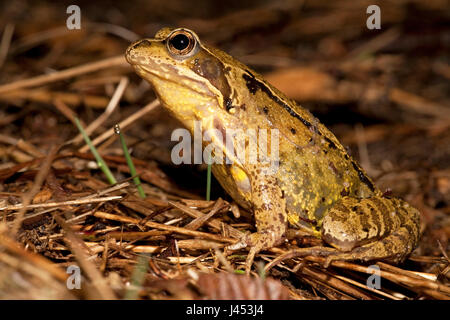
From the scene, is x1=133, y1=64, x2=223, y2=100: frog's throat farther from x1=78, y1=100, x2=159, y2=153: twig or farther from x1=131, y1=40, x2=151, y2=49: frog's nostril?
x1=78, y1=100, x2=159, y2=153: twig

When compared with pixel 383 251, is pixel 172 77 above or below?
above

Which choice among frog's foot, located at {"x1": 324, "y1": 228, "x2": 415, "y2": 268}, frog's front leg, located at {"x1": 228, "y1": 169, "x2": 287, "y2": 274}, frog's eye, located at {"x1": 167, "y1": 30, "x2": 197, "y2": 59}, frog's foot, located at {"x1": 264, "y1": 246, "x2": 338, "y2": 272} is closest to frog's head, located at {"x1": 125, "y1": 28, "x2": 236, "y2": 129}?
frog's eye, located at {"x1": 167, "y1": 30, "x2": 197, "y2": 59}

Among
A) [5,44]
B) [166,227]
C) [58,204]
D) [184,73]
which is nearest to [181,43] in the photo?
[184,73]

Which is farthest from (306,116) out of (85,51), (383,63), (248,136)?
(85,51)

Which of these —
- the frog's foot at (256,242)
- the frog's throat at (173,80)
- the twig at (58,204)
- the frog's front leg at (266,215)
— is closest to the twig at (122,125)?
the frog's throat at (173,80)

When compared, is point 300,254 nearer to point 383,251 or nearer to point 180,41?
point 383,251

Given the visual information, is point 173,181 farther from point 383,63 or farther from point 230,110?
point 383,63

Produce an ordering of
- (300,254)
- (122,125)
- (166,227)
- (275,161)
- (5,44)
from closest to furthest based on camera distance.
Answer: (300,254) → (166,227) → (275,161) → (122,125) → (5,44)
